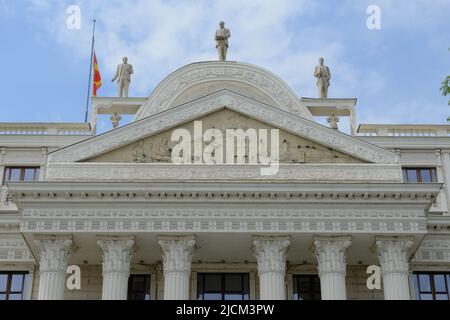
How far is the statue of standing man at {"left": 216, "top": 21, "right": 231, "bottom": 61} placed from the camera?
35884mm

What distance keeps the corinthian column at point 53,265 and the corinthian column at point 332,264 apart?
9.60 m

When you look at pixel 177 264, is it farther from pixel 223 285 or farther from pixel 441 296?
pixel 441 296

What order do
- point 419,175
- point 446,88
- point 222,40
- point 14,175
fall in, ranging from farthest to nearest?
1. point 222,40
2. point 419,175
3. point 14,175
4. point 446,88

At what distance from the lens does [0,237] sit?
31.9m

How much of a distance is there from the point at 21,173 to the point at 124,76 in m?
7.00

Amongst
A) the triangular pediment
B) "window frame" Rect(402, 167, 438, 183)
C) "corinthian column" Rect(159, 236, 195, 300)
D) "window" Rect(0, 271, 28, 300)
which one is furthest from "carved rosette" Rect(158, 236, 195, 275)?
"window frame" Rect(402, 167, 438, 183)

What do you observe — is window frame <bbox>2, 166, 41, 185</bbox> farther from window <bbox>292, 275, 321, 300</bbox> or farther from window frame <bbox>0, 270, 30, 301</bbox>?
window <bbox>292, 275, 321, 300</bbox>

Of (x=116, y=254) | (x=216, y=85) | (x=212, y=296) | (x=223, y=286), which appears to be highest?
(x=216, y=85)

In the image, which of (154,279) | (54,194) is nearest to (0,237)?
(54,194)

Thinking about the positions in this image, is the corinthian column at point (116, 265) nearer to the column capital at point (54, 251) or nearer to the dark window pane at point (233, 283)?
the column capital at point (54, 251)

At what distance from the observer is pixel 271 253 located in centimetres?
2858

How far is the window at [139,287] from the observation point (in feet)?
103

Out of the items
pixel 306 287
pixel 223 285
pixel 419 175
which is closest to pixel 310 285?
pixel 306 287

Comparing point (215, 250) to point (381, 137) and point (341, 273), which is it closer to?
point (341, 273)
